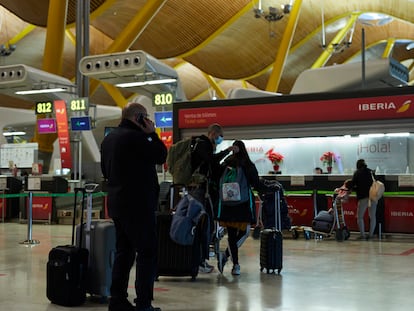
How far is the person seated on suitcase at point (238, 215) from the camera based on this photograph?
6.84 metres

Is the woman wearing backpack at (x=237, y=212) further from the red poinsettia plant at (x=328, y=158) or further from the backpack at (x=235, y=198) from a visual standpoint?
the red poinsettia plant at (x=328, y=158)

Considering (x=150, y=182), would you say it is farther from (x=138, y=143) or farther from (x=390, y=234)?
(x=390, y=234)

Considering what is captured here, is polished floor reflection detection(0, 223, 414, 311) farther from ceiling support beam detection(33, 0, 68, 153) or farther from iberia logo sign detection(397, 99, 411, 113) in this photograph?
ceiling support beam detection(33, 0, 68, 153)

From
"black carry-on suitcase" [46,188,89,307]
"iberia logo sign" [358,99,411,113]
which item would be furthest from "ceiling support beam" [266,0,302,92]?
"black carry-on suitcase" [46,188,89,307]

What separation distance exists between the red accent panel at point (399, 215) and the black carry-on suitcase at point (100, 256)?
25.3ft

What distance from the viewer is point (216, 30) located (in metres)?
34.2

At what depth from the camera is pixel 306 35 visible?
39438 mm

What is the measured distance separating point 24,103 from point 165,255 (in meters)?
42.8

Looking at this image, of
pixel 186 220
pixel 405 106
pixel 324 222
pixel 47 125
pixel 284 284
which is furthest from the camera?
pixel 47 125

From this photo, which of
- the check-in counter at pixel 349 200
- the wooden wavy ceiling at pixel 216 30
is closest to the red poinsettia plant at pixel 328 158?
the check-in counter at pixel 349 200

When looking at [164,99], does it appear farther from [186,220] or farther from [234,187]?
[186,220]

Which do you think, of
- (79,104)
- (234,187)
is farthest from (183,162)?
(79,104)

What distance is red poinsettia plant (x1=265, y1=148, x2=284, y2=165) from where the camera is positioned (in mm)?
14867

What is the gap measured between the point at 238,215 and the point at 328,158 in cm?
816
